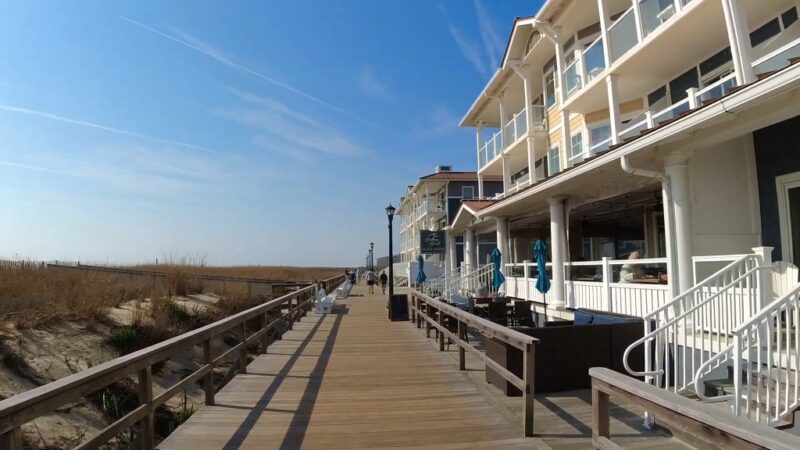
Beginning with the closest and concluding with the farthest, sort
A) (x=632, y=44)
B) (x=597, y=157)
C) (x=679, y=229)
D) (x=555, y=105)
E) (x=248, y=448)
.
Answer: (x=248, y=448), (x=679, y=229), (x=597, y=157), (x=632, y=44), (x=555, y=105)

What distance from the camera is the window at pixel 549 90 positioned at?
57.0ft

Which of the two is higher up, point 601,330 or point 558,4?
point 558,4

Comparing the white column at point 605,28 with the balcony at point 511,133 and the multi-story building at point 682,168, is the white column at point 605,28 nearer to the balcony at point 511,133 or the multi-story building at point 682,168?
the multi-story building at point 682,168

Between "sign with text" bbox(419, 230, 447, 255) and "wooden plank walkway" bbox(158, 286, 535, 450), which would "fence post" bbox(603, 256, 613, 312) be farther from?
"sign with text" bbox(419, 230, 447, 255)

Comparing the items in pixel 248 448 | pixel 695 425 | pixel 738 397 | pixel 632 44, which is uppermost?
pixel 632 44

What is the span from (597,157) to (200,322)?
12.2 metres

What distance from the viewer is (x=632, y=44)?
1153 cm

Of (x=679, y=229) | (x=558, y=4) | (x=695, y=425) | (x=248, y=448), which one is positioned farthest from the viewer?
(x=558, y=4)

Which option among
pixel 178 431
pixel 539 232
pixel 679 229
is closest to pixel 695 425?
pixel 178 431

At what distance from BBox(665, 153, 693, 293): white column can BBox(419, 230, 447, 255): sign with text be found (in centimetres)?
2533

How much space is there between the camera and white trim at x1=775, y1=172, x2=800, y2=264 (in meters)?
7.89

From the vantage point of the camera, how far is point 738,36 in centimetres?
806

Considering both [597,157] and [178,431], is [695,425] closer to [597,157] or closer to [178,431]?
[178,431]

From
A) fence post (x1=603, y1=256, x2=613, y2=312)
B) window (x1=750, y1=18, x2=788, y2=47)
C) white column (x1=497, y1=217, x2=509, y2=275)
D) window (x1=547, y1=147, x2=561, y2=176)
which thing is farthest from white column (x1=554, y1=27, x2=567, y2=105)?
fence post (x1=603, y1=256, x2=613, y2=312)
